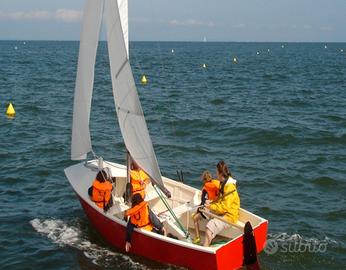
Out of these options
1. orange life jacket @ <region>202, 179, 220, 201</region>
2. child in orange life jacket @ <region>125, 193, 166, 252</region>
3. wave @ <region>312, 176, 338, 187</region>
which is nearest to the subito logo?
orange life jacket @ <region>202, 179, 220, 201</region>

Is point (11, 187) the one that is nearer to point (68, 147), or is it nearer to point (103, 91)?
point (68, 147)

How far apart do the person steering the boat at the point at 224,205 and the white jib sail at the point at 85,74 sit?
3854 millimetres

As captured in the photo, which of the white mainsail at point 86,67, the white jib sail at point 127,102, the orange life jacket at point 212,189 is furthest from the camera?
the orange life jacket at point 212,189

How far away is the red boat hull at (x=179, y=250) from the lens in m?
9.68

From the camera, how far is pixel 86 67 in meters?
11.7

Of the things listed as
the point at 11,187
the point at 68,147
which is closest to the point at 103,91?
the point at 68,147

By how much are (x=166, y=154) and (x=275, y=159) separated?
4.46 meters

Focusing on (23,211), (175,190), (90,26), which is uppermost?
(90,26)

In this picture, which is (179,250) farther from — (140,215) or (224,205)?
(224,205)

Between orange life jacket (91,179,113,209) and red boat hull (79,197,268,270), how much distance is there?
0.28m

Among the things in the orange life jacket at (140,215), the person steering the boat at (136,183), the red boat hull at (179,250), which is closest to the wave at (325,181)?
the red boat hull at (179,250)

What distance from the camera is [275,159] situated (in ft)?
63.0

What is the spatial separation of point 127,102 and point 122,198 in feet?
11.1

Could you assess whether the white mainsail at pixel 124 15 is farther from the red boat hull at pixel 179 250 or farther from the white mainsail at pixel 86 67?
the red boat hull at pixel 179 250
